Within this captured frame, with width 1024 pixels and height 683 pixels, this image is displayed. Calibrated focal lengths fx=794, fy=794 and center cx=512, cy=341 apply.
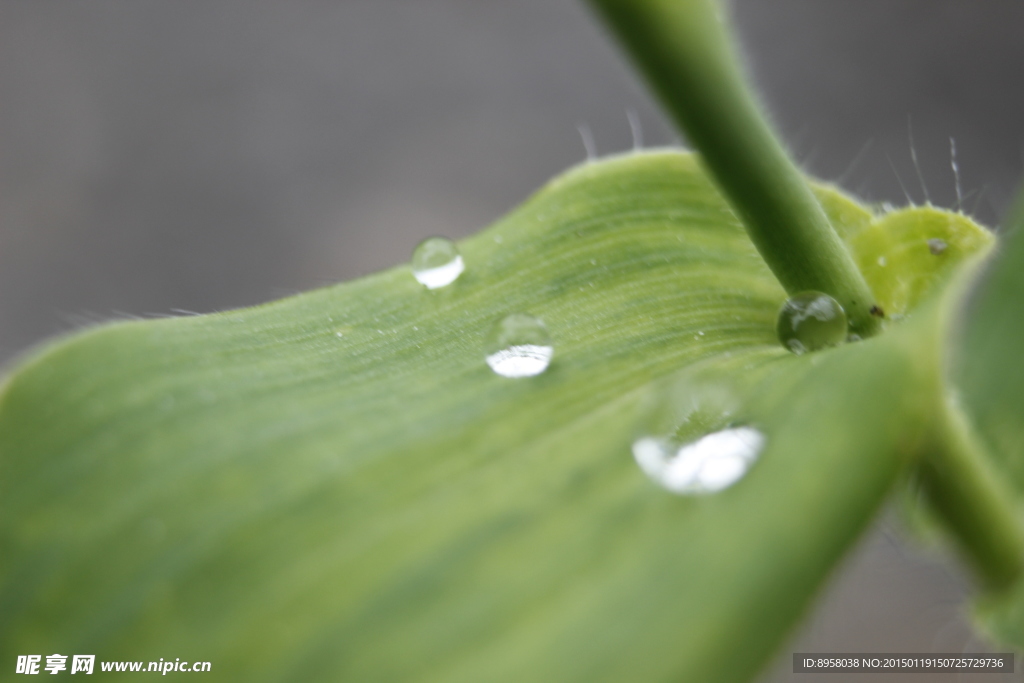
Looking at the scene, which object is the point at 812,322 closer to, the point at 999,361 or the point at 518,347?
the point at 518,347

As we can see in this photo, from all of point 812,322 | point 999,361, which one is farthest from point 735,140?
point 999,361

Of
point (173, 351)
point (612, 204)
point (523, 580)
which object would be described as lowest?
point (523, 580)

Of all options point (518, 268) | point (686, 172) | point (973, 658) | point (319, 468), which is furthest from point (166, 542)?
point (973, 658)

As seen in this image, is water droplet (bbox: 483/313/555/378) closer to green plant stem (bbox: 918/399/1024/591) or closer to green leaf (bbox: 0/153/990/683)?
green leaf (bbox: 0/153/990/683)

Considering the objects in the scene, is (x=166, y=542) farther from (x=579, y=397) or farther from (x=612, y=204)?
(x=612, y=204)

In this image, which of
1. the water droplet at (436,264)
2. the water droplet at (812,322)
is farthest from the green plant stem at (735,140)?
the water droplet at (436,264)

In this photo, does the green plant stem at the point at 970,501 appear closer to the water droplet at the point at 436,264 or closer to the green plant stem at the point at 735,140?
the green plant stem at the point at 735,140
